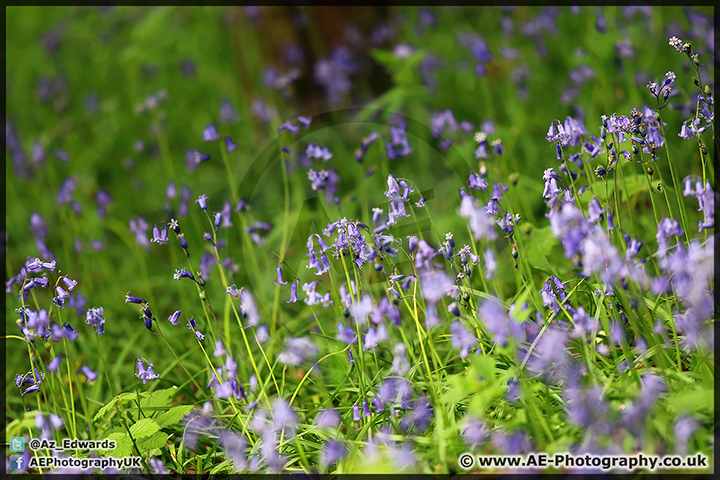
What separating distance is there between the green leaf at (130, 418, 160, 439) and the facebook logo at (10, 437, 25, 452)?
700 mm

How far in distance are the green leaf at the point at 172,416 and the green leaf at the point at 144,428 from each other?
0.06 metres

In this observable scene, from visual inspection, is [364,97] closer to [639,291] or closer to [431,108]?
[431,108]

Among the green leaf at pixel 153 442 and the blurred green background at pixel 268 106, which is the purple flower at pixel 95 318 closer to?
the green leaf at pixel 153 442

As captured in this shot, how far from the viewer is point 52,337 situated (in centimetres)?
276

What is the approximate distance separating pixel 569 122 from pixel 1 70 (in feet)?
28.5

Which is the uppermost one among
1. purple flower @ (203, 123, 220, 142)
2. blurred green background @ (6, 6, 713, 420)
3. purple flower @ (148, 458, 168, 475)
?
blurred green background @ (6, 6, 713, 420)

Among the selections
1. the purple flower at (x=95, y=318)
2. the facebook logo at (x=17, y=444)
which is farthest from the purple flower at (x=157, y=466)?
the facebook logo at (x=17, y=444)

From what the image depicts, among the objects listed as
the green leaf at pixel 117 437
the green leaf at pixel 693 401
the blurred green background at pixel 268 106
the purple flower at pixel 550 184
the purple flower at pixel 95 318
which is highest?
the blurred green background at pixel 268 106

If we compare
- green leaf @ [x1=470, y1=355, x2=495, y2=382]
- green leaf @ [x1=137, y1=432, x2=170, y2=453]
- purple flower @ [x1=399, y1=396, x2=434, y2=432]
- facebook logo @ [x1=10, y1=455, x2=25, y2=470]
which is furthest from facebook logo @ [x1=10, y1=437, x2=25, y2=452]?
green leaf @ [x1=470, y1=355, x2=495, y2=382]

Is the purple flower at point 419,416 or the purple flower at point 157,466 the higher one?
the purple flower at point 419,416

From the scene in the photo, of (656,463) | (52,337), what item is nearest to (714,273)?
(656,463)

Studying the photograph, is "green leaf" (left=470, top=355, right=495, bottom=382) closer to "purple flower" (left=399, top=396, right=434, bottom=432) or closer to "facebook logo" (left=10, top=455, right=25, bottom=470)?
"purple flower" (left=399, top=396, right=434, bottom=432)

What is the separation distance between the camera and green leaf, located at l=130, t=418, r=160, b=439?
249 centimetres

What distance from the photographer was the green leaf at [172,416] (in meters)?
2.62
